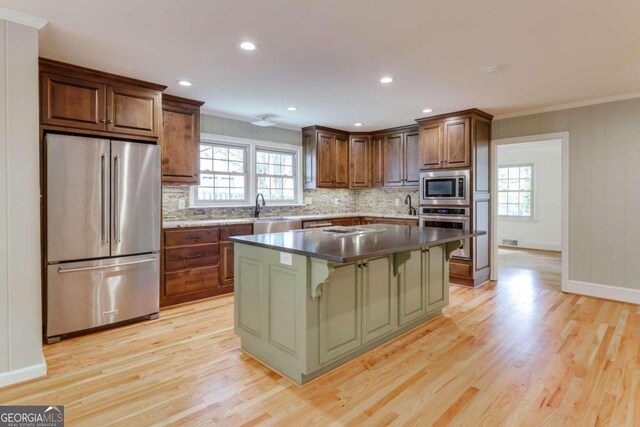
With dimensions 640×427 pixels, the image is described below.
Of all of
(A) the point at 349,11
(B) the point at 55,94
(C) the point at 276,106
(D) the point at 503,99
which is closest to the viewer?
(A) the point at 349,11

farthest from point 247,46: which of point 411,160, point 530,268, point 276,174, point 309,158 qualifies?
point 530,268

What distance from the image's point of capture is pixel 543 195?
26.2 feet

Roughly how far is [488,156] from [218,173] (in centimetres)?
395

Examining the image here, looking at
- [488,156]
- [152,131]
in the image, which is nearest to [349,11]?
[152,131]

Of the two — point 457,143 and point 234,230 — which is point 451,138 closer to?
point 457,143

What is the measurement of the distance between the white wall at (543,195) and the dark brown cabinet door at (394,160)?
341cm

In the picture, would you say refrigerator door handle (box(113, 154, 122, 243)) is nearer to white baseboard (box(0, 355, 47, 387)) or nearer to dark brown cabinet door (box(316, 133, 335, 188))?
white baseboard (box(0, 355, 47, 387))

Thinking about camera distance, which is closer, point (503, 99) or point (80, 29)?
point (80, 29)

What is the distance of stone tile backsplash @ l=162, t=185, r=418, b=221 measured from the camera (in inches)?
179

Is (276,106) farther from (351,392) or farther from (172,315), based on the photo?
(351,392)

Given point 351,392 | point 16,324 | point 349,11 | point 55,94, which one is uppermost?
point 349,11

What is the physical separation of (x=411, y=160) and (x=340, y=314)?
388cm

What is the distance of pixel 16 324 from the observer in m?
2.36

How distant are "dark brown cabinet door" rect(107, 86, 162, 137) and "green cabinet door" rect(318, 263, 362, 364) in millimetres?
2487
